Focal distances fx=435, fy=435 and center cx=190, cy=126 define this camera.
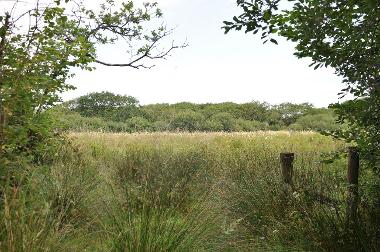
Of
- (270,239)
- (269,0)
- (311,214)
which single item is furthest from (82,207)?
(269,0)

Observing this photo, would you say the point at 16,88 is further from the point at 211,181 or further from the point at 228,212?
the point at 211,181

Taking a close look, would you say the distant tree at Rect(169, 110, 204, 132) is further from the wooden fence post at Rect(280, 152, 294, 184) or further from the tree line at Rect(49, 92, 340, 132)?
the wooden fence post at Rect(280, 152, 294, 184)

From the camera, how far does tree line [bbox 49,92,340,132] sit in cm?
3847

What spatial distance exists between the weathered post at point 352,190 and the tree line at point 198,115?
30.3 meters

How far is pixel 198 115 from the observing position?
140ft

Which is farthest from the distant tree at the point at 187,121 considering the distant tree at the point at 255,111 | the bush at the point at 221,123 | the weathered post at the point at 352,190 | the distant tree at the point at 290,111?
the weathered post at the point at 352,190

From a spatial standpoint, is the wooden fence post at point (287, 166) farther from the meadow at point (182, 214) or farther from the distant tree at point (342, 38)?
the distant tree at point (342, 38)

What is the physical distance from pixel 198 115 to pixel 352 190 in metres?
38.1

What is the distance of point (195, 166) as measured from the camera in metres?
9.56

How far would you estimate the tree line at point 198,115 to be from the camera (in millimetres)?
38469

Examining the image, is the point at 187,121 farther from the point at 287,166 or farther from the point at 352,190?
the point at 352,190

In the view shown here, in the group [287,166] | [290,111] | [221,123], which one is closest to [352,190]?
[287,166]

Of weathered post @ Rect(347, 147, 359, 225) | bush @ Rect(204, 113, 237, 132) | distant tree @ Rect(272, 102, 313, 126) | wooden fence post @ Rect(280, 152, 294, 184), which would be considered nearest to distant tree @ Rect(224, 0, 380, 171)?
weathered post @ Rect(347, 147, 359, 225)

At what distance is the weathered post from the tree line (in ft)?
99.5
